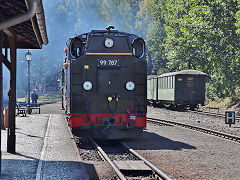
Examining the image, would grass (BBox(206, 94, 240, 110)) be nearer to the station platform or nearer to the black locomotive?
the black locomotive

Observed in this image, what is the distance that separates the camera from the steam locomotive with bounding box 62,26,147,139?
1248 centimetres

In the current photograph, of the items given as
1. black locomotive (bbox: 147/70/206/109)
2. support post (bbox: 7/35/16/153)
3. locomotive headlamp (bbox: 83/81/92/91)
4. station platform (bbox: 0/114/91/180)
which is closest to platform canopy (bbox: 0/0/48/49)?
support post (bbox: 7/35/16/153)

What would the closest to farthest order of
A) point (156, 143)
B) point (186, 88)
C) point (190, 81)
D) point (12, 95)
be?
point (12, 95) → point (156, 143) → point (186, 88) → point (190, 81)

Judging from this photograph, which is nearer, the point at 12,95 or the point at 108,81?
the point at 12,95

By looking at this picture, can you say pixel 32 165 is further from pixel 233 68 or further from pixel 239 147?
pixel 233 68

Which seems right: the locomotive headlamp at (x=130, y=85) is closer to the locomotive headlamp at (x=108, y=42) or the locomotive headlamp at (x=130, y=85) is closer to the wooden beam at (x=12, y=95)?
the locomotive headlamp at (x=108, y=42)

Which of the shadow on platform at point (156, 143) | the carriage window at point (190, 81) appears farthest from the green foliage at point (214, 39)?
the shadow on platform at point (156, 143)

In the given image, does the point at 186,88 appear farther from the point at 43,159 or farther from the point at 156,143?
the point at 43,159

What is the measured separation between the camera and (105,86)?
41.5 feet

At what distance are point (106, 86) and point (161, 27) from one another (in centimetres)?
5554

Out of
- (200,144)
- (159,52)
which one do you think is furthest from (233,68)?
(159,52)

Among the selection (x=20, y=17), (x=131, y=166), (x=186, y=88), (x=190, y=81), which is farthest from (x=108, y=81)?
(x=190, y=81)

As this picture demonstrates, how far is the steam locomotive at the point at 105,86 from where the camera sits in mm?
12477

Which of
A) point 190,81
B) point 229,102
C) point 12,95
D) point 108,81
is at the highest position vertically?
point 190,81
